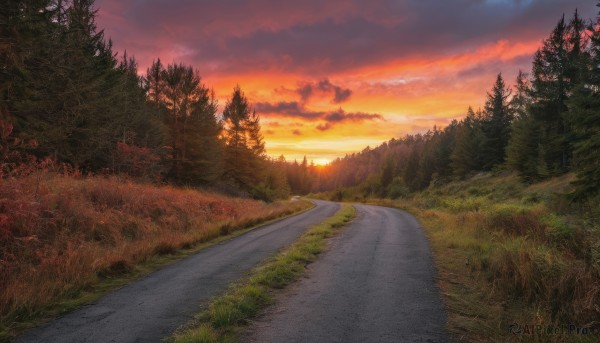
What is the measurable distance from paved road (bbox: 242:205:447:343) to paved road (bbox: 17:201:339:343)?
1575mm

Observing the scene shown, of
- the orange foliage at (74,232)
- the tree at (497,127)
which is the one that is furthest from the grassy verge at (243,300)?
the tree at (497,127)

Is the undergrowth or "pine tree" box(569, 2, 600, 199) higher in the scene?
"pine tree" box(569, 2, 600, 199)

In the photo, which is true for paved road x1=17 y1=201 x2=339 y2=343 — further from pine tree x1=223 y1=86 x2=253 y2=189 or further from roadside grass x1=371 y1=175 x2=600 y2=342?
pine tree x1=223 y1=86 x2=253 y2=189

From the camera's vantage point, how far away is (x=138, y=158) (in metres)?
27.5

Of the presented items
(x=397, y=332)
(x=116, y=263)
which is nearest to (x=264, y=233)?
(x=116, y=263)

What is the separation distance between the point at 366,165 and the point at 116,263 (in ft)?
596

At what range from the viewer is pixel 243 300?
22.6 feet

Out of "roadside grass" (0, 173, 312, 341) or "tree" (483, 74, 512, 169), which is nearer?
"roadside grass" (0, 173, 312, 341)

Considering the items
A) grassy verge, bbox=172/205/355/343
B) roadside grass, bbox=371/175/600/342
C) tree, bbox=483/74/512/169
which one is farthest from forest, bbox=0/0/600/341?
tree, bbox=483/74/512/169

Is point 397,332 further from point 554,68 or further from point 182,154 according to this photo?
point 554,68

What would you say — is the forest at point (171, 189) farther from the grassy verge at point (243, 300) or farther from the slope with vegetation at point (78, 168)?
the grassy verge at point (243, 300)

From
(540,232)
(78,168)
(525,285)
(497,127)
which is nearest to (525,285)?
(525,285)

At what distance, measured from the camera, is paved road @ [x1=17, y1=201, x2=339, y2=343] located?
5.60 meters

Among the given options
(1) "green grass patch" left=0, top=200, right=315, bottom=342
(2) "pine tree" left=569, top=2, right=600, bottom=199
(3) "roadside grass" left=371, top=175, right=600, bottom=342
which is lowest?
(1) "green grass patch" left=0, top=200, right=315, bottom=342
